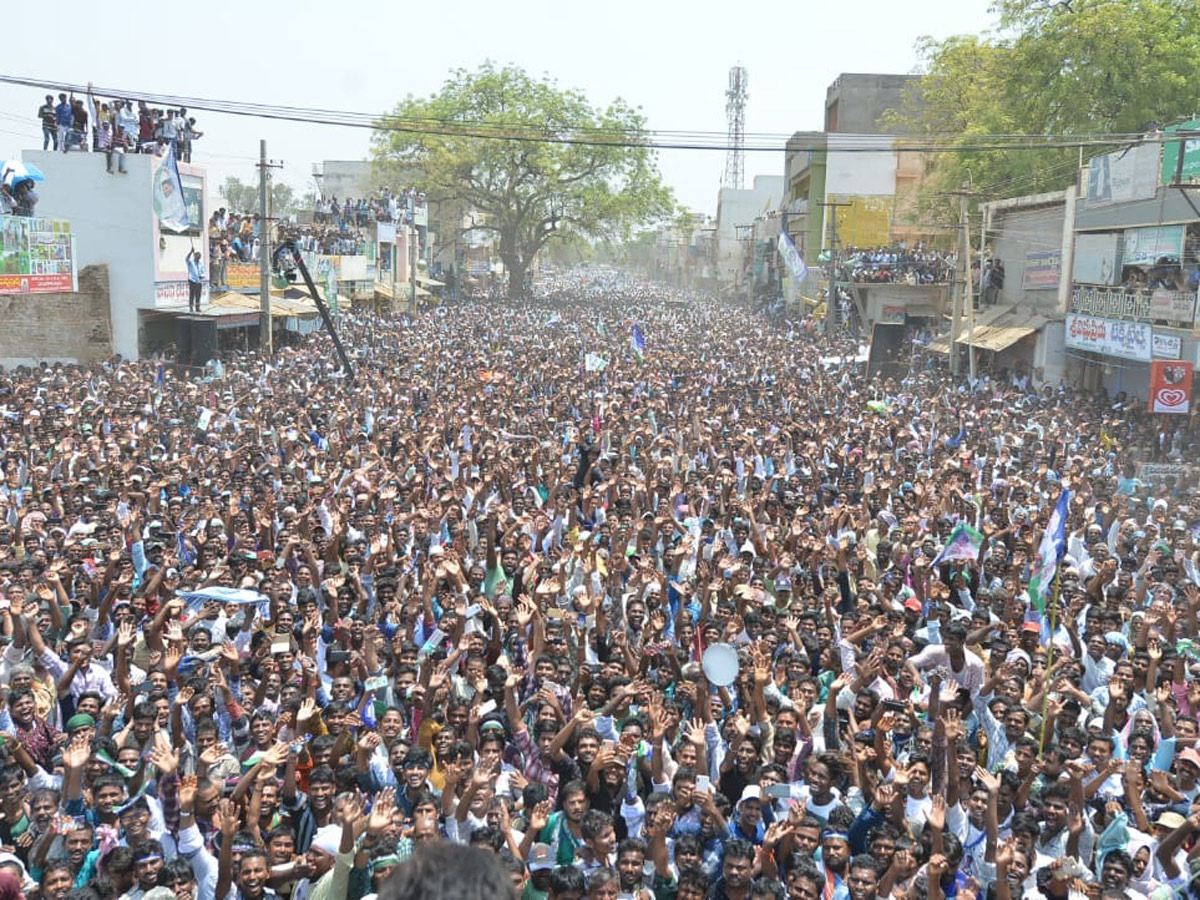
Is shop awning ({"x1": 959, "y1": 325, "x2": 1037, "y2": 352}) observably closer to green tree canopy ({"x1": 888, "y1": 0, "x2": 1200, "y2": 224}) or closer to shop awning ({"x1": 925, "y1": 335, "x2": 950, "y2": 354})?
shop awning ({"x1": 925, "y1": 335, "x2": 950, "y2": 354})

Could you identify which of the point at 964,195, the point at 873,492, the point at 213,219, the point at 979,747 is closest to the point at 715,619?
the point at 979,747

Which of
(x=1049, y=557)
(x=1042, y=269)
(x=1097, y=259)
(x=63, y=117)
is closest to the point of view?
(x=1049, y=557)

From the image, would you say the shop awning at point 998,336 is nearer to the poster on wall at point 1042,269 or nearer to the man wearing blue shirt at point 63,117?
the poster on wall at point 1042,269

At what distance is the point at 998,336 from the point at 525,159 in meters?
31.5

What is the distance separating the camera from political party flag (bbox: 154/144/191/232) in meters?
23.9

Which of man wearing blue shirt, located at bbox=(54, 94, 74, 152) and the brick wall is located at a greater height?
man wearing blue shirt, located at bbox=(54, 94, 74, 152)

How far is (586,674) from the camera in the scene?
592cm

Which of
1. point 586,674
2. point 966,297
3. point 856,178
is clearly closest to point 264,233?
point 966,297

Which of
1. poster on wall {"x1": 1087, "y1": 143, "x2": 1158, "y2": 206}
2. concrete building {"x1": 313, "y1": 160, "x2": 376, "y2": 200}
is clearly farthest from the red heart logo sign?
concrete building {"x1": 313, "y1": 160, "x2": 376, "y2": 200}

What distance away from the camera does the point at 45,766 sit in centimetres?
507

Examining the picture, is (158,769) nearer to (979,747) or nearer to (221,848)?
(221,848)

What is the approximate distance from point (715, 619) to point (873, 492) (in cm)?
434

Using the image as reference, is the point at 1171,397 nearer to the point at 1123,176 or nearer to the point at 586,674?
the point at 1123,176

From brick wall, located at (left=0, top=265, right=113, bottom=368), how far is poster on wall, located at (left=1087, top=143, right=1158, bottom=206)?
61.8 ft
